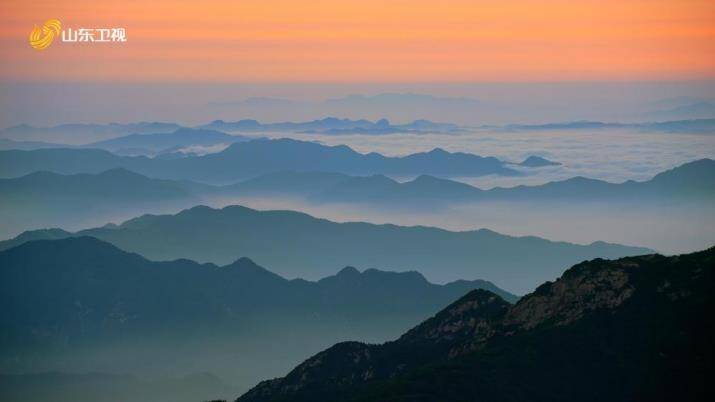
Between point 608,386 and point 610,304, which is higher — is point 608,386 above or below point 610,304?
below

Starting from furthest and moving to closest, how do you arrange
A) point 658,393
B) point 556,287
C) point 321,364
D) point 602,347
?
point 321,364
point 556,287
point 602,347
point 658,393

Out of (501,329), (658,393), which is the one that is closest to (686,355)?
(658,393)

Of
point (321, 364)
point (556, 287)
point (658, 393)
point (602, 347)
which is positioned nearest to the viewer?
point (658, 393)

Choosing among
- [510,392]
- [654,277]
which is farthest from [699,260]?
[510,392]

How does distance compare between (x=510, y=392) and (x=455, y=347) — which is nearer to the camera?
(x=510, y=392)

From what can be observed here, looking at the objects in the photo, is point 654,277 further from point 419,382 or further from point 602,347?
point 419,382

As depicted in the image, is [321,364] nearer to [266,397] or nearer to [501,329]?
[266,397]
